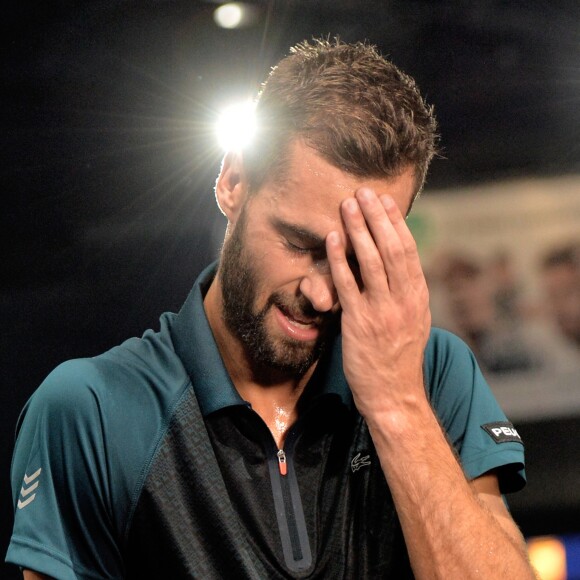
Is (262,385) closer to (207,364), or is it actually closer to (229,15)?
(207,364)

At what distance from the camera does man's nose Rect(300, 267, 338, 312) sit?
123 centimetres

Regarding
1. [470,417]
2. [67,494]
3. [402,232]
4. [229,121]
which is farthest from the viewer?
[229,121]

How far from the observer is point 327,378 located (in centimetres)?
132

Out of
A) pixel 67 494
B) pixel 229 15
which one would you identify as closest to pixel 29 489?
pixel 67 494

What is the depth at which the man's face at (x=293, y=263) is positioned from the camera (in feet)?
4.01

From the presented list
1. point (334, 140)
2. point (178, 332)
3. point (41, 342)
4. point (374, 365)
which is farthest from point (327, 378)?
point (41, 342)

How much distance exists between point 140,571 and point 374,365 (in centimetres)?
48

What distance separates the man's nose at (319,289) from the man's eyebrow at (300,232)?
5 cm

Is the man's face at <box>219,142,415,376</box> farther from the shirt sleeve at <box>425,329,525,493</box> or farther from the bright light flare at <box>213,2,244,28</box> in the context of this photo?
the bright light flare at <box>213,2,244,28</box>

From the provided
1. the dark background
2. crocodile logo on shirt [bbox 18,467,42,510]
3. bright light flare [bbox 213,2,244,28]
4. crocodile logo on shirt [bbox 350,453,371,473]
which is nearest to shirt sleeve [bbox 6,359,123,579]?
crocodile logo on shirt [bbox 18,467,42,510]

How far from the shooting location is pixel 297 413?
1.30 metres

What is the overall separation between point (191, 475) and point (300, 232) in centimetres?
42

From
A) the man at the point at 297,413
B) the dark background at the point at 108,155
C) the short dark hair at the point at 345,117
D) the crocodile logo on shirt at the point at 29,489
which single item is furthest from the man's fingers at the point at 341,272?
the dark background at the point at 108,155

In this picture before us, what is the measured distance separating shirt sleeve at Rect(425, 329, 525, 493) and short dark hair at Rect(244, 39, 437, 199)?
13.0 inches
